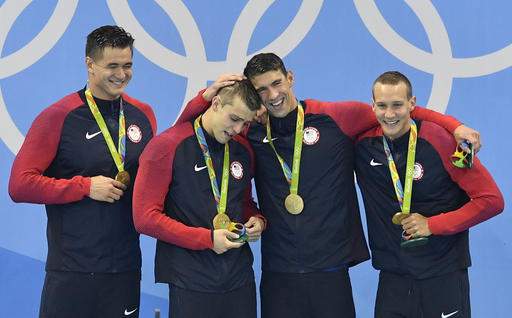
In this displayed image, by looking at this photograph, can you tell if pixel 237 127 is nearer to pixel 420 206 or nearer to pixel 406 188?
pixel 406 188

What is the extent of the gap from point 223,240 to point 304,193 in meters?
0.54

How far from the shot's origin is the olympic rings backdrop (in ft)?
17.3

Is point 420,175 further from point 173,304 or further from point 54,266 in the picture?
point 54,266

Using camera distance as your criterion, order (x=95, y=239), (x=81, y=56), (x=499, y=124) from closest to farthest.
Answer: (x=95, y=239), (x=499, y=124), (x=81, y=56)

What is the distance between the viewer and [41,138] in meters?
3.74

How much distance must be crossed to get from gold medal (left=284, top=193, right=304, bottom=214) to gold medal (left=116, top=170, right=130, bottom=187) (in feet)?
2.74

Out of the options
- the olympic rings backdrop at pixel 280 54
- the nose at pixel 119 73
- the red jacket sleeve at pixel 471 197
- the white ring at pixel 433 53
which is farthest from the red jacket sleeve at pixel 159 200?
the white ring at pixel 433 53

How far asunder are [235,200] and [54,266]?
104cm

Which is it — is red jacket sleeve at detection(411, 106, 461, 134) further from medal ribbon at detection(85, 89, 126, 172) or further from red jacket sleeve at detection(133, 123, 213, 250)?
medal ribbon at detection(85, 89, 126, 172)

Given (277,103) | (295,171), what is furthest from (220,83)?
(295,171)

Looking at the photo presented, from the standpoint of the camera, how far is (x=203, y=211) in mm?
3561

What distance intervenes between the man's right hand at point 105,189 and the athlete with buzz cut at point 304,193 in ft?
1.68

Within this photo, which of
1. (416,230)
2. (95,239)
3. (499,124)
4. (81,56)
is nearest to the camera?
(416,230)

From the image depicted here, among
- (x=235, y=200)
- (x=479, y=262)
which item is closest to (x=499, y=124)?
(x=479, y=262)
